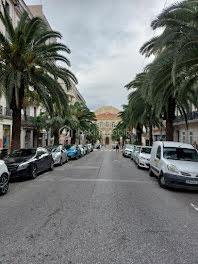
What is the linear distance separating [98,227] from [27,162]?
19.5ft

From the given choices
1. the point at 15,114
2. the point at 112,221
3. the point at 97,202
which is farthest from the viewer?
the point at 15,114

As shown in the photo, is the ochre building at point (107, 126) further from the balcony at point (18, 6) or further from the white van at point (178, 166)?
the white van at point (178, 166)

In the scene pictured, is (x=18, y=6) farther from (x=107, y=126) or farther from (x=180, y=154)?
(x=107, y=126)

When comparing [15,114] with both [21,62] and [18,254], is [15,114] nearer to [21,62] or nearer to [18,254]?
[21,62]

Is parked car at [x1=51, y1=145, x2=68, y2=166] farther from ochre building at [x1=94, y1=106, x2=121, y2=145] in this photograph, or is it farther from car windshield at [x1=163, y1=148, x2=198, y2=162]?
ochre building at [x1=94, y1=106, x2=121, y2=145]

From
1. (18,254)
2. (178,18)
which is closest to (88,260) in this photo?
(18,254)

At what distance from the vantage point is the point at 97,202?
5.55m

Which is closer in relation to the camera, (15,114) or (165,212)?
(165,212)

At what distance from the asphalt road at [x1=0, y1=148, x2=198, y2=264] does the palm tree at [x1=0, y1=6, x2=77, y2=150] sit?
21.5 ft

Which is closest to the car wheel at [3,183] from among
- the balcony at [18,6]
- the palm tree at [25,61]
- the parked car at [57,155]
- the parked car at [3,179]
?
the parked car at [3,179]

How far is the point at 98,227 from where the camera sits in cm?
395

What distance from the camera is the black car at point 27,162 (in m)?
8.44

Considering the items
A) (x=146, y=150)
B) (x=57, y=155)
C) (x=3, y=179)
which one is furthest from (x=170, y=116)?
(x=3, y=179)

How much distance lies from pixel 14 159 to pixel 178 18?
9.97 m
